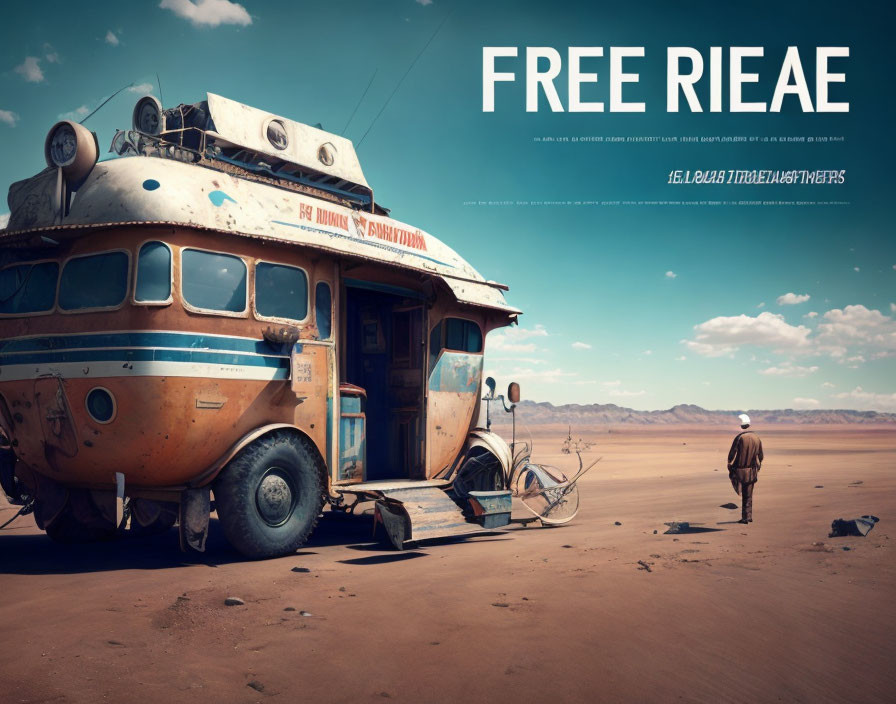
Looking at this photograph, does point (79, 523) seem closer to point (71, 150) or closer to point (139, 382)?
point (139, 382)

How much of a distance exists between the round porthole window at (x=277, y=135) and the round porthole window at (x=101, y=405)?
3796mm

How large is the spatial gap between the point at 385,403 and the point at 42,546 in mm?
4857

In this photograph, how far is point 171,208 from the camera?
738cm

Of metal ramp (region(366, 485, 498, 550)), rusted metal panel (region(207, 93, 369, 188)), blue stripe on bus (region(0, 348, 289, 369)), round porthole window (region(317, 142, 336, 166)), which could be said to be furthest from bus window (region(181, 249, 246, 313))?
metal ramp (region(366, 485, 498, 550))

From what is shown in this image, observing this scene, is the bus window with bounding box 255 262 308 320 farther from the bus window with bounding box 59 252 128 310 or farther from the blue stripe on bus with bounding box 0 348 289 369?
the bus window with bounding box 59 252 128 310

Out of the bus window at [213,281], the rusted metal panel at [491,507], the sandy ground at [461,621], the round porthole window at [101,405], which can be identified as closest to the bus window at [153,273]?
the bus window at [213,281]

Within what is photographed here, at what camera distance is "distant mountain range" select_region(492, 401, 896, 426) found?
129 meters

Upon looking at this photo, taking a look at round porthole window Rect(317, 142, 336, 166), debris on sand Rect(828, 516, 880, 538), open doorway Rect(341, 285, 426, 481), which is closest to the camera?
debris on sand Rect(828, 516, 880, 538)

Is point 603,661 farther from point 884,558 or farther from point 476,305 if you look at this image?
point 476,305

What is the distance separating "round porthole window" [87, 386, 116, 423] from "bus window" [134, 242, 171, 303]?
978mm

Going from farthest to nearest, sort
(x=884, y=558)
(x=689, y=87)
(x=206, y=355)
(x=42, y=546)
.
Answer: (x=689, y=87), (x=42, y=546), (x=884, y=558), (x=206, y=355)

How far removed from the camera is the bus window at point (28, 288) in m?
7.69

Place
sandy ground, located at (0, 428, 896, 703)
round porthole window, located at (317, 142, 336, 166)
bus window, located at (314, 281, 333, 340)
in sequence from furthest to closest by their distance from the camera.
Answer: round porthole window, located at (317, 142, 336, 166) < bus window, located at (314, 281, 333, 340) < sandy ground, located at (0, 428, 896, 703)

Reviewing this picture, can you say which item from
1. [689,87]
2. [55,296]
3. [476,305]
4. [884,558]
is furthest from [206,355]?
[689,87]
